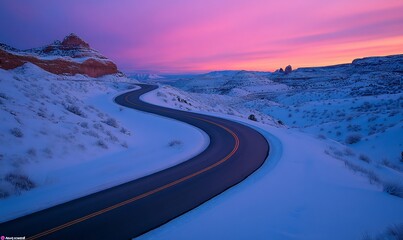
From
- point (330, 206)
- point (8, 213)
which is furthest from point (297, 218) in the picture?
point (8, 213)

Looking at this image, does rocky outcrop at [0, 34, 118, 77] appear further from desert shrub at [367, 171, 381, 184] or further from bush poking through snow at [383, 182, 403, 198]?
bush poking through snow at [383, 182, 403, 198]

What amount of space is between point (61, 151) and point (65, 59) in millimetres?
78978

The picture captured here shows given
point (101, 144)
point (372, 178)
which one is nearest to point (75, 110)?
point (101, 144)

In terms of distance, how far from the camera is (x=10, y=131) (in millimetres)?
12789

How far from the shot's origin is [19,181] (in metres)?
10.5

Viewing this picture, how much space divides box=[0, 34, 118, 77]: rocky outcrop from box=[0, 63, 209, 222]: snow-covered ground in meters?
52.6

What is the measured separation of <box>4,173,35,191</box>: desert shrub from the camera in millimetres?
10297

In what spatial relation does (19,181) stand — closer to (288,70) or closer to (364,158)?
(364,158)

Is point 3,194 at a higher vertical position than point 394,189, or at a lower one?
lower

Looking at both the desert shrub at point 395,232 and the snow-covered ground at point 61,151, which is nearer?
the desert shrub at point 395,232

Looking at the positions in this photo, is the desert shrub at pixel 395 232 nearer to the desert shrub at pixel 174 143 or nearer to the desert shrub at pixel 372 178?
the desert shrub at pixel 372 178

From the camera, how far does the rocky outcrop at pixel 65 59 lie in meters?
63.7

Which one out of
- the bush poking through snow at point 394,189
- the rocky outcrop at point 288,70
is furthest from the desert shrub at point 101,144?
the rocky outcrop at point 288,70

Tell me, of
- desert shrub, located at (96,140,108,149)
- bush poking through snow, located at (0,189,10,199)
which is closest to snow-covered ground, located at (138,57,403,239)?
bush poking through snow, located at (0,189,10,199)
